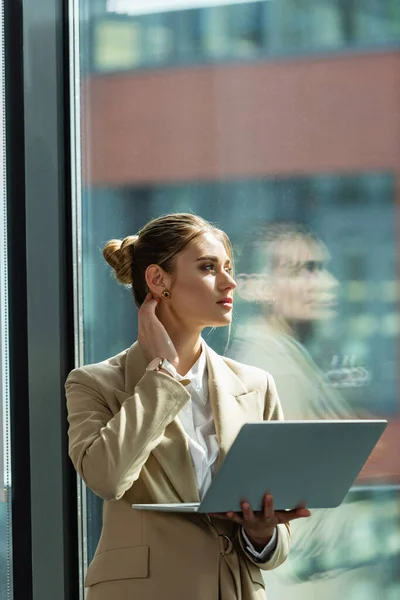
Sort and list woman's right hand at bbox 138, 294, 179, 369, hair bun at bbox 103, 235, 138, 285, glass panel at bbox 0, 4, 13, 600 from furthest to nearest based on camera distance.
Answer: glass panel at bbox 0, 4, 13, 600 → hair bun at bbox 103, 235, 138, 285 → woman's right hand at bbox 138, 294, 179, 369

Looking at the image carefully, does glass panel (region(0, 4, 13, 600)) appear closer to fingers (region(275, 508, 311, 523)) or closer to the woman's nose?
the woman's nose

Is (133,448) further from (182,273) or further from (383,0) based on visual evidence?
(383,0)

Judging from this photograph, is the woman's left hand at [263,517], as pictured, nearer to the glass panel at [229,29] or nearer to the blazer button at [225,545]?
the blazer button at [225,545]

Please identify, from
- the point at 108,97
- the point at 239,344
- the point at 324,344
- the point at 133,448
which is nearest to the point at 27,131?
the point at 108,97

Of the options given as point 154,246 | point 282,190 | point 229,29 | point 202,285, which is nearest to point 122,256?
point 154,246

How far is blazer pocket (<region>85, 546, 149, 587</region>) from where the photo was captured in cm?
174

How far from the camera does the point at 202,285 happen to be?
191 cm

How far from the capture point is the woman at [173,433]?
1730 mm

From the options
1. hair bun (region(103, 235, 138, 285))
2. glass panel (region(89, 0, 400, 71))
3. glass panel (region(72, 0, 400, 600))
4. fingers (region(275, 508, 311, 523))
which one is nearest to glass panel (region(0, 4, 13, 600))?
glass panel (region(72, 0, 400, 600))

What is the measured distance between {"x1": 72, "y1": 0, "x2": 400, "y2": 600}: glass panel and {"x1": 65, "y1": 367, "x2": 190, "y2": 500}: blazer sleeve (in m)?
0.73

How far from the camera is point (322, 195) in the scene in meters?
2.46

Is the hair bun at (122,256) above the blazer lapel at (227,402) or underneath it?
above

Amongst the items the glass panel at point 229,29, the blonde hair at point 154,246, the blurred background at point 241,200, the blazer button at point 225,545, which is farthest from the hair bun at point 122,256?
the glass panel at point 229,29

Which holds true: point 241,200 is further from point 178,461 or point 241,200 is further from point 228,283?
point 178,461
